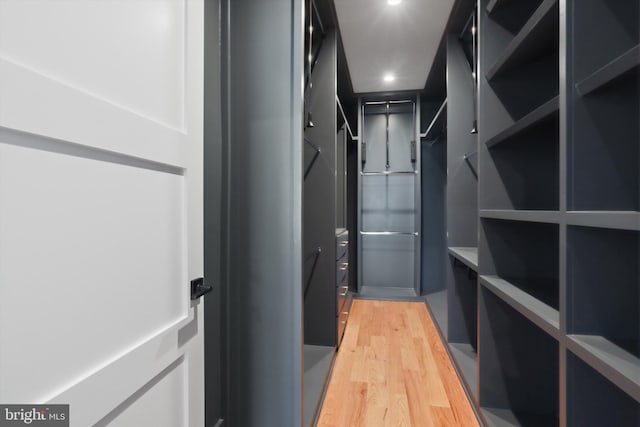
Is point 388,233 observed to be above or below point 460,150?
below

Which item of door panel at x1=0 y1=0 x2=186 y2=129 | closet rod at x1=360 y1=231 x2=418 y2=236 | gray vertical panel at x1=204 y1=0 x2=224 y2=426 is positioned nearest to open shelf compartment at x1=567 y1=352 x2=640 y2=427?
gray vertical panel at x1=204 y1=0 x2=224 y2=426

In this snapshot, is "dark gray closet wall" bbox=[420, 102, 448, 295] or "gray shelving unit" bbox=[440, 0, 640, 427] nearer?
"gray shelving unit" bbox=[440, 0, 640, 427]

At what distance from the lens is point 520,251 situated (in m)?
1.40

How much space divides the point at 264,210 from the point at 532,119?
103 cm

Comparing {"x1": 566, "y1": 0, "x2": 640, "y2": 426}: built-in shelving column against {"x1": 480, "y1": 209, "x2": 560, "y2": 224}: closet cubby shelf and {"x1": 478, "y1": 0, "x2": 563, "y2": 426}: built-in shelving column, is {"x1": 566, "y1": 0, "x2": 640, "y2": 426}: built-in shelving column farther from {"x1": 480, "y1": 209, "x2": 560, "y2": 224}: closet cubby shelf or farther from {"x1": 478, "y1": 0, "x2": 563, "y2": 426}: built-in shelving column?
{"x1": 478, "y1": 0, "x2": 563, "y2": 426}: built-in shelving column

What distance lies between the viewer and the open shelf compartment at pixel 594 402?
0.76 metres

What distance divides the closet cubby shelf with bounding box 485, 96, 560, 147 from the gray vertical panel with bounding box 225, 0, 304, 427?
0.83 m

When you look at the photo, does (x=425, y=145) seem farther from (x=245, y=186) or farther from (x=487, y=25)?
(x=245, y=186)

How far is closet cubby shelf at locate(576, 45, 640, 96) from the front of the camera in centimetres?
64

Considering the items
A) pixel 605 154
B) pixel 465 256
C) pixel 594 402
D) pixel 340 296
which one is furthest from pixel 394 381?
pixel 605 154

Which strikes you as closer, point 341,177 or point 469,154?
point 469,154

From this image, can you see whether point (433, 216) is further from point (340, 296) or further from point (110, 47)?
point (110, 47)

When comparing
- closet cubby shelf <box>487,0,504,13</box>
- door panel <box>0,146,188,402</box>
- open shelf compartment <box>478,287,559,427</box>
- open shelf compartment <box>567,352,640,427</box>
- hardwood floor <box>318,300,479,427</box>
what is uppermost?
closet cubby shelf <box>487,0,504,13</box>

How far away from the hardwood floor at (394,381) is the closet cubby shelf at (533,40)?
64.6 inches
